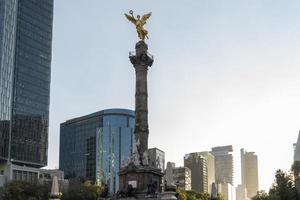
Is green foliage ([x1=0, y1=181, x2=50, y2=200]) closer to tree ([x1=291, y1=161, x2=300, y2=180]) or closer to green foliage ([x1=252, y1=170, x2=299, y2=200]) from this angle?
green foliage ([x1=252, y1=170, x2=299, y2=200])

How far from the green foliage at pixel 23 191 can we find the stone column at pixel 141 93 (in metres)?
28.3

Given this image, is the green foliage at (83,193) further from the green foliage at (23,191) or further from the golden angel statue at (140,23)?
the golden angel statue at (140,23)

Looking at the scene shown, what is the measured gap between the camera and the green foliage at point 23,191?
8562cm

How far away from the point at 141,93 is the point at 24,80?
78.5 meters

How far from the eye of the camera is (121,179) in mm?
61625

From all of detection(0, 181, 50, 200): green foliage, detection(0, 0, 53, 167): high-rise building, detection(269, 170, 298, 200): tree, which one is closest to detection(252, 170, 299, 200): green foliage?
detection(269, 170, 298, 200): tree

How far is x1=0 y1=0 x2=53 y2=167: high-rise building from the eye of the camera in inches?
5167

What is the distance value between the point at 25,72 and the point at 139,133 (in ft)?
264

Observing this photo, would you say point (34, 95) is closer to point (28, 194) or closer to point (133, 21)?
point (28, 194)

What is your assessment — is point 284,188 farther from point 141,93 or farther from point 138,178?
point 138,178

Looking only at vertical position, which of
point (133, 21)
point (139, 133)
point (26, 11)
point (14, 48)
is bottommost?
point (139, 133)

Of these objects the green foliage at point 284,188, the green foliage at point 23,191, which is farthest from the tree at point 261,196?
the green foliage at point 23,191

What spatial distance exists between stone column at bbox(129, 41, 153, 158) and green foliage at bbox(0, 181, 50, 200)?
92.8 feet

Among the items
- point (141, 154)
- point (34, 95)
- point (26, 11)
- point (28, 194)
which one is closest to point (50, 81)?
point (34, 95)
